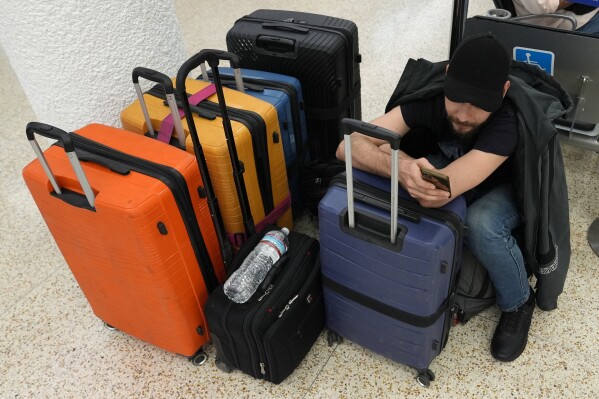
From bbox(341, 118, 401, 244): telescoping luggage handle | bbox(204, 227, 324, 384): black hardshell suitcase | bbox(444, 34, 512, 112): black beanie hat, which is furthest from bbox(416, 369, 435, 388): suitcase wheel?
bbox(444, 34, 512, 112): black beanie hat

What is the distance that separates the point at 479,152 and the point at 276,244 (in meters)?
0.65

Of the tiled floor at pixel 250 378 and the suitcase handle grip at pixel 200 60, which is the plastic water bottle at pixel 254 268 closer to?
the tiled floor at pixel 250 378

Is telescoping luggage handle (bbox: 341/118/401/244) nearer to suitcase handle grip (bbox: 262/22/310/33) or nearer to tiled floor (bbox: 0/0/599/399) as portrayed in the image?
tiled floor (bbox: 0/0/599/399)

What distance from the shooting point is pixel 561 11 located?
2223mm

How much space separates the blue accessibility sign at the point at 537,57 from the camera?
1.70 metres

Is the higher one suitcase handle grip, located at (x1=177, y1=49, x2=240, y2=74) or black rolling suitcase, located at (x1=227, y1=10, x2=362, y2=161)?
suitcase handle grip, located at (x1=177, y1=49, x2=240, y2=74)

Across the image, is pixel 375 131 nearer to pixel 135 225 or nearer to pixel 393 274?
pixel 393 274

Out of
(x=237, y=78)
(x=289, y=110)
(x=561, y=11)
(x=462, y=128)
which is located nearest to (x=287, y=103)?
(x=289, y=110)

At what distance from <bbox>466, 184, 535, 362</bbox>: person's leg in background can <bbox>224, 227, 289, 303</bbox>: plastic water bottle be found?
1.91 ft

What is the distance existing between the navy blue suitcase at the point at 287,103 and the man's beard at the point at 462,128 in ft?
1.98

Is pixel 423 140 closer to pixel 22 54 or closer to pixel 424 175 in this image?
pixel 424 175

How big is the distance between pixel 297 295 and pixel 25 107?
2504 millimetres

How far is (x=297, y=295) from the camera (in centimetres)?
164

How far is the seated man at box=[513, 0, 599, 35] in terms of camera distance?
208cm
